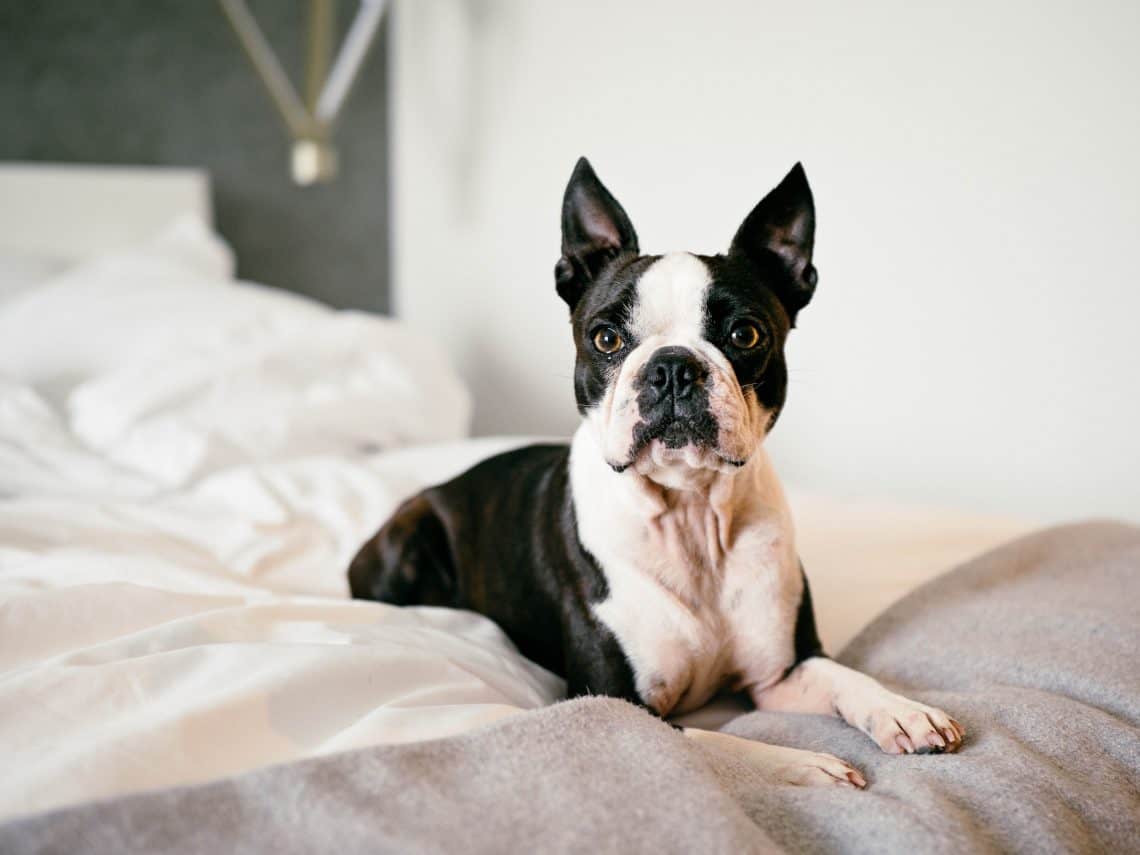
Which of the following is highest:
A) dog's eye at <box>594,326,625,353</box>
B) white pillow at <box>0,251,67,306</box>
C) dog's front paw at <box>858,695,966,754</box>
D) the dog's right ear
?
the dog's right ear

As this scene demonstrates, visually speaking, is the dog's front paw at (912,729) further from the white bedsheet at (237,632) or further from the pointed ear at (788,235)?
the pointed ear at (788,235)

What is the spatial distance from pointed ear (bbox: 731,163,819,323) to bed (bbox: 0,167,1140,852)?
0.65 m

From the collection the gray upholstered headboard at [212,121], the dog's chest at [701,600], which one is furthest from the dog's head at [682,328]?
the gray upholstered headboard at [212,121]

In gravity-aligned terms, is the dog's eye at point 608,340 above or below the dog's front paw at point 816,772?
above

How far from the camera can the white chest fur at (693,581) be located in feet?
4.94

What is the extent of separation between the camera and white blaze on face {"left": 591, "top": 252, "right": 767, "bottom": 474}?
4.59 ft

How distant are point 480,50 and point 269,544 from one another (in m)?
2.47

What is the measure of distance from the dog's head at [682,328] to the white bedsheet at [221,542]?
449 millimetres

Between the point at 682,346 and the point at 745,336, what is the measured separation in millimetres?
107

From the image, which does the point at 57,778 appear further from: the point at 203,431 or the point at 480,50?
the point at 480,50

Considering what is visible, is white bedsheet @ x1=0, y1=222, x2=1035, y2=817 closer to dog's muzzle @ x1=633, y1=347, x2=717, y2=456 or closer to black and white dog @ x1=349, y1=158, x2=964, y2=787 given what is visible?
black and white dog @ x1=349, y1=158, x2=964, y2=787

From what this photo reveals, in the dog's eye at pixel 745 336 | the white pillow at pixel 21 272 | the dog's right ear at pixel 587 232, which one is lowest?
the white pillow at pixel 21 272

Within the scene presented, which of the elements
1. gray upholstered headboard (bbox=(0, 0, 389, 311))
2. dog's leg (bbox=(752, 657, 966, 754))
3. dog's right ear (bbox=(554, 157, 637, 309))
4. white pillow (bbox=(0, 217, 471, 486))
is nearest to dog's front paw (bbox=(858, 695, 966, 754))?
dog's leg (bbox=(752, 657, 966, 754))

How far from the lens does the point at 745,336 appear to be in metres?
1.47
